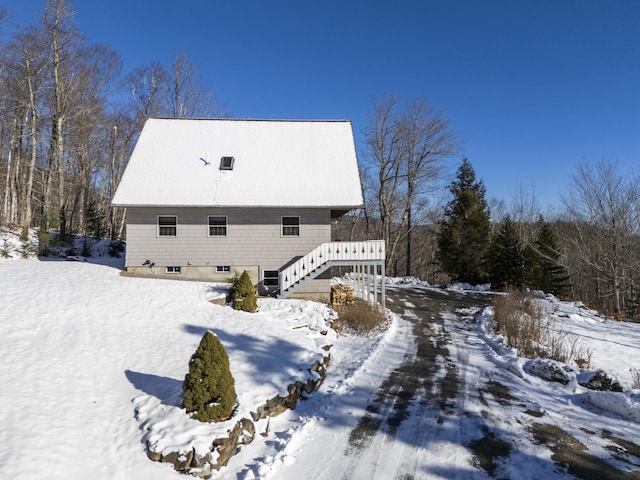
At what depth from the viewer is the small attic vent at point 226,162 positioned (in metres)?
15.8

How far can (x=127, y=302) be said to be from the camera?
35.9 ft

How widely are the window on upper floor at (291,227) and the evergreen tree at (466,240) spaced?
15.9m

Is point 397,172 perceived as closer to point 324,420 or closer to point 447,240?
point 447,240

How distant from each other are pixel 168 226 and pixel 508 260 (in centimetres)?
2278

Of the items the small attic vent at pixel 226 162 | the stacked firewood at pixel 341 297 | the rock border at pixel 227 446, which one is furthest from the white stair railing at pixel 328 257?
the rock border at pixel 227 446

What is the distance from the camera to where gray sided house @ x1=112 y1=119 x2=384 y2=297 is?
14.3 meters

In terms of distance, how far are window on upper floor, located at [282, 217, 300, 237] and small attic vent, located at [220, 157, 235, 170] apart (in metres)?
3.63

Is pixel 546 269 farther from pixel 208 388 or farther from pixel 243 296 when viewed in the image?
pixel 208 388

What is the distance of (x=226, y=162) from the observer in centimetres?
1608

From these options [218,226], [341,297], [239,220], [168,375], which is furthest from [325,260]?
[168,375]

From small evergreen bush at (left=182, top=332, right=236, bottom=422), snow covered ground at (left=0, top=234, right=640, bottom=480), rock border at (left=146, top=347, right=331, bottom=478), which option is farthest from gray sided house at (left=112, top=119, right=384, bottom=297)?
small evergreen bush at (left=182, top=332, right=236, bottom=422)

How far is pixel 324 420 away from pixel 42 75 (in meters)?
24.1

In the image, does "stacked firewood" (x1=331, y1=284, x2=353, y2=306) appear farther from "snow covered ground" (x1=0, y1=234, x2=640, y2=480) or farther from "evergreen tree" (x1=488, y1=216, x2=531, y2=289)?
"evergreen tree" (x1=488, y1=216, x2=531, y2=289)

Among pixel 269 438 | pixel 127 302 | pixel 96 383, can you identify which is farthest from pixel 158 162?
pixel 269 438
